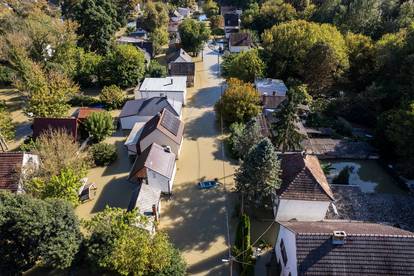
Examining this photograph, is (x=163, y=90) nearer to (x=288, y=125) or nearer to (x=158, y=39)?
(x=288, y=125)

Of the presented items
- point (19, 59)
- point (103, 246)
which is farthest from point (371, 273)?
point (19, 59)

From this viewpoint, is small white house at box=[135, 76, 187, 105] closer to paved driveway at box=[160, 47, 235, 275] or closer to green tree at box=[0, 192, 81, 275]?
paved driveway at box=[160, 47, 235, 275]

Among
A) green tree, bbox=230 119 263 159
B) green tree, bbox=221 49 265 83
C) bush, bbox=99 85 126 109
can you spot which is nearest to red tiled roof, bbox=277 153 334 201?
green tree, bbox=230 119 263 159

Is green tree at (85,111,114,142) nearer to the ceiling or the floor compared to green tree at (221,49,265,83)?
nearer to the floor

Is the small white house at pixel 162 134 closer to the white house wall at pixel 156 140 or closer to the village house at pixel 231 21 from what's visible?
the white house wall at pixel 156 140

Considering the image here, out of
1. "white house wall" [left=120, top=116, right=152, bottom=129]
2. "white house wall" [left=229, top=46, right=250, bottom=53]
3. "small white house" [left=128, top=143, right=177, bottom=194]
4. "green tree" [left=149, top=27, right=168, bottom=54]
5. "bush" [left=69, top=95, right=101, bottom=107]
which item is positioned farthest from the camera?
"green tree" [left=149, top=27, right=168, bottom=54]

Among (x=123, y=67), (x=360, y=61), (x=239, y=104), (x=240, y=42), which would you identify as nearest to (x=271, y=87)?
(x=239, y=104)
